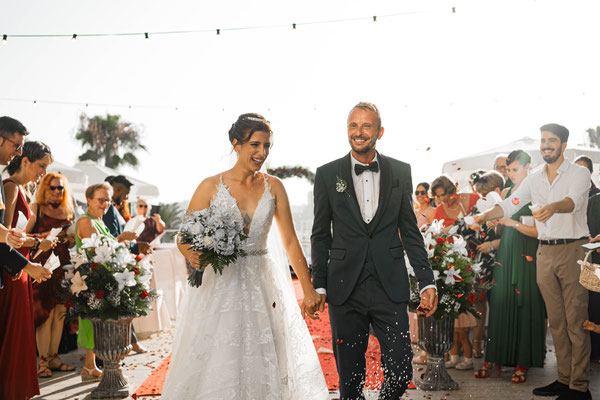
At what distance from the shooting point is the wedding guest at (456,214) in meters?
5.99

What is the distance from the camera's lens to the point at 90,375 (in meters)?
5.84

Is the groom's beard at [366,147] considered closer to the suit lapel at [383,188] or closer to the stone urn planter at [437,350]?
the suit lapel at [383,188]

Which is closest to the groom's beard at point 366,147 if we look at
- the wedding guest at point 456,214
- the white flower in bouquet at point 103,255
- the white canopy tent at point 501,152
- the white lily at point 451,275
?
the white lily at point 451,275

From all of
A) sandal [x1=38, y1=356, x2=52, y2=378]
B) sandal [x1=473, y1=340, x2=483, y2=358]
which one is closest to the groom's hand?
sandal [x1=473, y1=340, x2=483, y2=358]

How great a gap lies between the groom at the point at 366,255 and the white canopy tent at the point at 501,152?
282 inches

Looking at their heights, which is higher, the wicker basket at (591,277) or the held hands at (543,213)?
the held hands at (543,213)

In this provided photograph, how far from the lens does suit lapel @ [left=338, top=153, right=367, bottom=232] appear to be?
3502 mm

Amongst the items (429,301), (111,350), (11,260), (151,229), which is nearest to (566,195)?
(429,301)

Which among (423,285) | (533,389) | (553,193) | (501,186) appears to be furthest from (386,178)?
(501,186)

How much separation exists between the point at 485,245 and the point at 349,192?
10.0 feet

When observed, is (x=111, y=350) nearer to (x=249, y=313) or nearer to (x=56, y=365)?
(x=56, y=365)

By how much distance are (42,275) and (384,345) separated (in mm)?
2490

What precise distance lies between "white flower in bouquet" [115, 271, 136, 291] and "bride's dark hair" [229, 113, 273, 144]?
2.09 metres

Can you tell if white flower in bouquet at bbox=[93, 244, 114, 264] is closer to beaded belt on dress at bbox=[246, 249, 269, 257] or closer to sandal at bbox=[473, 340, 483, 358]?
beaded belt on dress at bbox=[246, 249, 269, 257]
